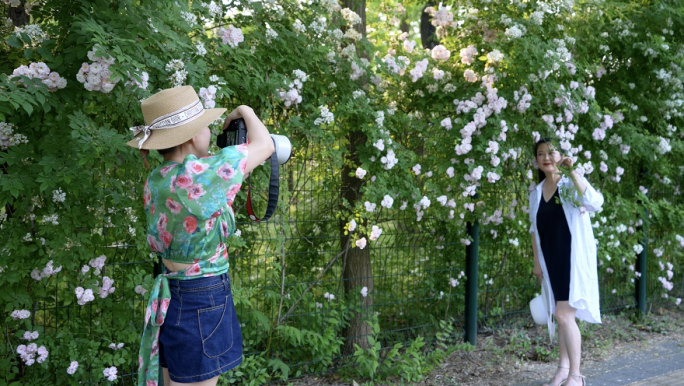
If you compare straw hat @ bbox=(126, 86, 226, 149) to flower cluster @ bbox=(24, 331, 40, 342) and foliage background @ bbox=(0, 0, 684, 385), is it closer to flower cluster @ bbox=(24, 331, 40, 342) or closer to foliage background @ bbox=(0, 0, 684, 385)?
foliage background @ bbox=(0, 0, 684, 385)

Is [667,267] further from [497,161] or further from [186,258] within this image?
[186,258]

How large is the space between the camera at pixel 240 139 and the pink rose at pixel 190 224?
39 cm

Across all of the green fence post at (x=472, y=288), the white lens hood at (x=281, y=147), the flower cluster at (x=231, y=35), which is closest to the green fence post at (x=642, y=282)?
the green fence post at (x=472, y=288)

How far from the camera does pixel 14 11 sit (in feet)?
11.7

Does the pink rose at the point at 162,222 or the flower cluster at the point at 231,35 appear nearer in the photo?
the pink rose at the point at 162,222

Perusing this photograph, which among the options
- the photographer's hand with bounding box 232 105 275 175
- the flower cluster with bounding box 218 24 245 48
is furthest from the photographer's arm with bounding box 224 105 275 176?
the flower cluster with bounding box 218 24 245 48

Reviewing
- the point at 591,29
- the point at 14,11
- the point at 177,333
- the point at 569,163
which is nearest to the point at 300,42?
the point at 14,11

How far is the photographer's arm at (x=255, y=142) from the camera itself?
Result: 2.38 metres

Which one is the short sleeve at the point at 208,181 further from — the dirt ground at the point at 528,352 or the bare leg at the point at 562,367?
the bare leg at the point at 562,367

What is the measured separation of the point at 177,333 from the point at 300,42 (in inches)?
97.1

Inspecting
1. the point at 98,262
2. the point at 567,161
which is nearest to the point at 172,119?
the point at 98,262

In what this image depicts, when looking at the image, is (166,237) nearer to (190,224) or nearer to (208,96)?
(190,224)

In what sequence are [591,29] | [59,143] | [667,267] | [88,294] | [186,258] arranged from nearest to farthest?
[186,258]
[59,143]
[88,294]
[591,29]
[667,267]

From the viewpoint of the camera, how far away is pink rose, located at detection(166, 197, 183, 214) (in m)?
2.32
